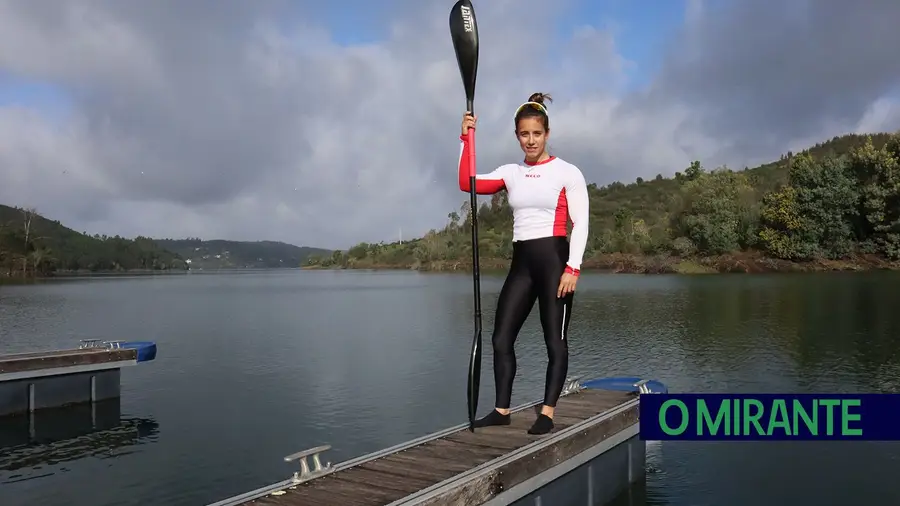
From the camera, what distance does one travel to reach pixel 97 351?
1523 cm

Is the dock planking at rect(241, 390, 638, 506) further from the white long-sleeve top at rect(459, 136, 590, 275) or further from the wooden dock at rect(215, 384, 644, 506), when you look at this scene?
the white long-sleeve top at rect(459, 136, 590, 275)

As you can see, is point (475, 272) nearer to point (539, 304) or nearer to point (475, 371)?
point (539, 304)

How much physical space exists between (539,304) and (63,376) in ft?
39.6

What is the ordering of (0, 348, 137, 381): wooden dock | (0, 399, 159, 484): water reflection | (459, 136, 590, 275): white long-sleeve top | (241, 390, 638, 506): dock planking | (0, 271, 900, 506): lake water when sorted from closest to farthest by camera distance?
(241, 390, 638, 506): dock planking
(459, 136, 590, 275): white long-sleeve top
(0, 271, 900, 506): lake water
(0, 399, 159, 484): water reflection
(0, 348, 137, 381): wooden dock

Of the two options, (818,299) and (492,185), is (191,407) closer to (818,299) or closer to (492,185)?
(492,185)

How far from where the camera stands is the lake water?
9680 mm

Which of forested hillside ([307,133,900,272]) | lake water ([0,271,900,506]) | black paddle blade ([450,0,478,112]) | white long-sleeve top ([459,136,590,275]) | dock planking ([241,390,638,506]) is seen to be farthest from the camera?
forested hillside ([307,133,900,272])

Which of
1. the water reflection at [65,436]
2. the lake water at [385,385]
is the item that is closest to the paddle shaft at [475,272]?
the lake water at [385,385]

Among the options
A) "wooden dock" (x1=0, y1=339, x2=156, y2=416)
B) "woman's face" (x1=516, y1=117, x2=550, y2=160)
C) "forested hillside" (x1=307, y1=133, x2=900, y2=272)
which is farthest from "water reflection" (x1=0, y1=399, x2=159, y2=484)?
"forested hillside" (x1=307, y1=133, x2=900, y2=272)

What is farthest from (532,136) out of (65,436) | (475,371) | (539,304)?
(65,436)

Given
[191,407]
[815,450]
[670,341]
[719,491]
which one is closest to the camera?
[719,491]

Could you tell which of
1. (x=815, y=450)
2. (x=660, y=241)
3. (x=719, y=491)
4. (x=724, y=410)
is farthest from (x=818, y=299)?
(x=660, y=241)

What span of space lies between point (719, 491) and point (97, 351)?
13.0m

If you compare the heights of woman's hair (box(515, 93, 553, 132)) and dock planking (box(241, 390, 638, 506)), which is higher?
woman's hair (box(515, 93, 553, 132))
